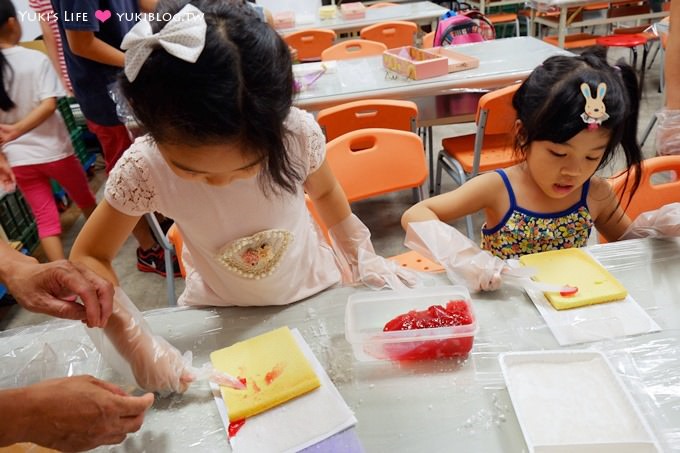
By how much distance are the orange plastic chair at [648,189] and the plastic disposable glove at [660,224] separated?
191mm

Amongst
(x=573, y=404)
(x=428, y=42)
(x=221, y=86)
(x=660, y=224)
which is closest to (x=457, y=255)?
(x=573, y=404)

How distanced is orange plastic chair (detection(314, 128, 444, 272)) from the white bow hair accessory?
2.62ft

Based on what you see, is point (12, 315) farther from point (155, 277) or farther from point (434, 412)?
point (434, 412)

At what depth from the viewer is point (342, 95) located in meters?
2.09

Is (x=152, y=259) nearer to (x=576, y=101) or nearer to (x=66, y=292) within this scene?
(x=66, y=292)

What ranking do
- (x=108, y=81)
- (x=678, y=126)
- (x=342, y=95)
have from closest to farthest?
1. (x=678, y=126)
2. (x=108, y=81)
3. (x=342, y=95)

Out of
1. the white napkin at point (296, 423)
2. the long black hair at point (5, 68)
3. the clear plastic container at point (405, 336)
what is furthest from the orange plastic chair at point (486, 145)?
the long black hair at point (5, 68)

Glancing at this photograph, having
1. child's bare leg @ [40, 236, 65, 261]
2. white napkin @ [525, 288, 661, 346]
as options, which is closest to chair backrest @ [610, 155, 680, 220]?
white napkin @ [525, 288, 661, 346]

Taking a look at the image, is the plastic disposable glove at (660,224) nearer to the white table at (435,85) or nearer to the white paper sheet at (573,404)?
the white paper sheet at (573,404)

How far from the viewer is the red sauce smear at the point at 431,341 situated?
754 mm

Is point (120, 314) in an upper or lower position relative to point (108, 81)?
lower

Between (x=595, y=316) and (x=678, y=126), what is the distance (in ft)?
2.77

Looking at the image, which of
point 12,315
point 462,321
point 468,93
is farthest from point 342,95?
point 12,315

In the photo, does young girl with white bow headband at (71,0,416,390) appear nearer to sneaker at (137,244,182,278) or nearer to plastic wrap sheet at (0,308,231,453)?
plastic wrap sheet at (0,308,231,453)
